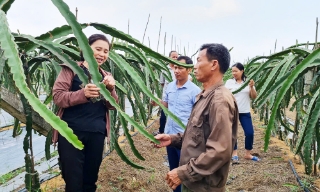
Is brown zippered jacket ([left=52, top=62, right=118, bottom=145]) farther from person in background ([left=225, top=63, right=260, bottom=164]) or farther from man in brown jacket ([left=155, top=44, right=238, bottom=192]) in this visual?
person in background ([left=225, top=63, right=260, bottom=164])

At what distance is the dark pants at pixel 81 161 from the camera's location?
5.03 feet

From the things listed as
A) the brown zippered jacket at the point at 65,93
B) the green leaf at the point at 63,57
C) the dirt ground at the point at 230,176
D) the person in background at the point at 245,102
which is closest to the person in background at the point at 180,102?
the dirt ground at the point at 230,176

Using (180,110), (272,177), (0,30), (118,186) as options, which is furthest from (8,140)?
(0,30)

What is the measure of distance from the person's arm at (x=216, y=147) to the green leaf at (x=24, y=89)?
0.53 metres

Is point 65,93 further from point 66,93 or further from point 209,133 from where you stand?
point 209,133

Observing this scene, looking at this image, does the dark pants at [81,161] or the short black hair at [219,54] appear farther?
the dark pants at [81,161]

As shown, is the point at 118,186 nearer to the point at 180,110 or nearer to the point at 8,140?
the point at 180,110

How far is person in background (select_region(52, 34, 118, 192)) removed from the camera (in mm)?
1506

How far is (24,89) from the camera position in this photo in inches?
34.6

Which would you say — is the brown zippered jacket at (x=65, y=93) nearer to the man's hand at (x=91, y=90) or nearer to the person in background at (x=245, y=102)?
the man's hand at (x=91, y=90)

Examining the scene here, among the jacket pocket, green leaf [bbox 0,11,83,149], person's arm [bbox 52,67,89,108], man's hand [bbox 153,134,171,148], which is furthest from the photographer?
man's hand [bbox 153,134,171,148]

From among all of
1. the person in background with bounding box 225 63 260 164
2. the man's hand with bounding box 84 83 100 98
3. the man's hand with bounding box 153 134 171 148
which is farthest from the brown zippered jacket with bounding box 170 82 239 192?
the person in background with bounding box 225 63 260 164

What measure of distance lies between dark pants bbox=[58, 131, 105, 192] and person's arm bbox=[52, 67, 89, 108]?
0.55 feet

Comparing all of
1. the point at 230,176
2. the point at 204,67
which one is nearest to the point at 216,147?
the point at 204,67
